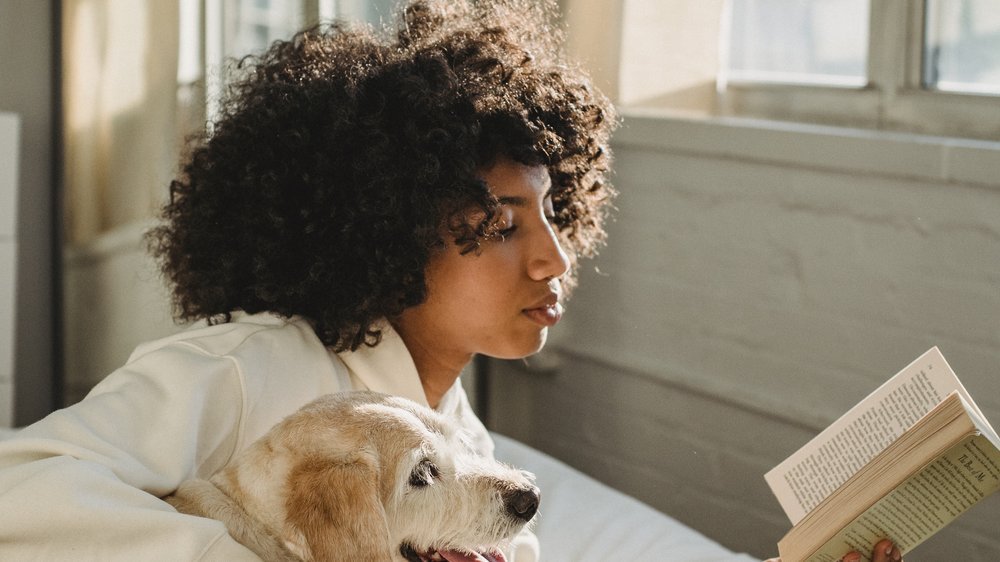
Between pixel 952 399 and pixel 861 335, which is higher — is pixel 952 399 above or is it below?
above

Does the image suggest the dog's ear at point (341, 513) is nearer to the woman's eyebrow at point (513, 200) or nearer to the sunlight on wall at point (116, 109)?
the woman's eyebrow at point (513, 200)

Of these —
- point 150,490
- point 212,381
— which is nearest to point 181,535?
point 150,490

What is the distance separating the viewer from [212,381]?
59.6 inches

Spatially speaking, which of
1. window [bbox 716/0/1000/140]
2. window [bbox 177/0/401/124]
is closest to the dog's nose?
window [bbox 716/0/1000/140]

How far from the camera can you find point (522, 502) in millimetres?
1453

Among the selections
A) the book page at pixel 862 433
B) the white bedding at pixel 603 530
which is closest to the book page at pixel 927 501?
the book page at pixel 862 433

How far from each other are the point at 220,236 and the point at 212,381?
1.35 feet

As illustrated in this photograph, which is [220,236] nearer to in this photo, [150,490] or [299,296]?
[299,296]

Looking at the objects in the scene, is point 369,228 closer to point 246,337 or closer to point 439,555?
point 246,337

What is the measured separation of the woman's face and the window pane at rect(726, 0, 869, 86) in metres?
1.19

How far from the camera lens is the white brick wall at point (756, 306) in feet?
7.30

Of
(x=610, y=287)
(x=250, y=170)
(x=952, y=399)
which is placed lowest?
(x=610, y=287)

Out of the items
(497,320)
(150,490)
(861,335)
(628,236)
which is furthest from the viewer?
(628,236)

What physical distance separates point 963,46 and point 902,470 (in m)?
1.49
